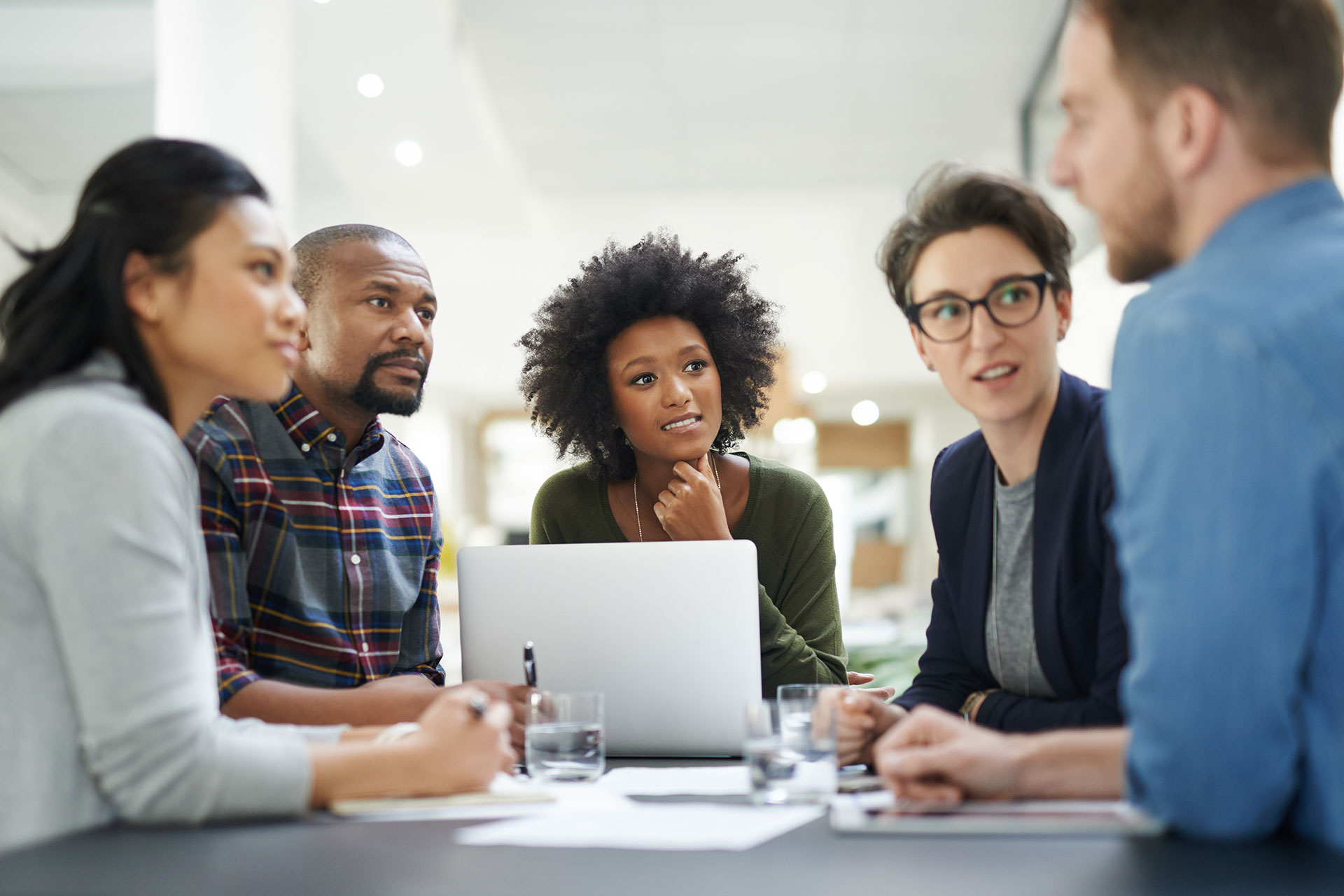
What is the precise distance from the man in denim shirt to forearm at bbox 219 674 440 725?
77 cm

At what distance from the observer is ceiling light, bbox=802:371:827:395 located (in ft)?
23.1

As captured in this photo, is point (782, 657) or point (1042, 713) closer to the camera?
point (1042, 713)

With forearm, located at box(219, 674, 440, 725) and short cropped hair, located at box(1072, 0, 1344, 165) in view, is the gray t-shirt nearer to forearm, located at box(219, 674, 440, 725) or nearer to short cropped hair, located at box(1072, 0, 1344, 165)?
short cropped hair, located at box(1072, 0, 1344, 165)

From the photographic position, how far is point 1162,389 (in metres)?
0.84

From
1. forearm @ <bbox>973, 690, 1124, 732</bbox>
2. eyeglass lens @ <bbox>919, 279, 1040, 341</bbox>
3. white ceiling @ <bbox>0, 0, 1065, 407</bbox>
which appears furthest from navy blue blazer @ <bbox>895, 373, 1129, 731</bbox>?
white ceiling @ <bbox>0, 0, 1065, 407</bbox>

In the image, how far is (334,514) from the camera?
1.77m

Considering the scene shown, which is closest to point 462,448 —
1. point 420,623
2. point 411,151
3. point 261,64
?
point 411,151

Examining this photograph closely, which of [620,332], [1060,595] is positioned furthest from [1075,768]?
[620,332]

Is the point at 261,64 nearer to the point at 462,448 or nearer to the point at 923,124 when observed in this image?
the point at 923,124

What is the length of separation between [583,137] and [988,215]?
187 inches

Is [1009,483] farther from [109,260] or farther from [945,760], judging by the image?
[109,260]

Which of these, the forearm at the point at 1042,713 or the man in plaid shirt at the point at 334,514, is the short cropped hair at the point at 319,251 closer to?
the man in plaid shirt at the point at 334,514

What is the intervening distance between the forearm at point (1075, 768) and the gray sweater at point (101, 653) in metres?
0.68

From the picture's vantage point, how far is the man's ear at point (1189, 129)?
3.05 ft
